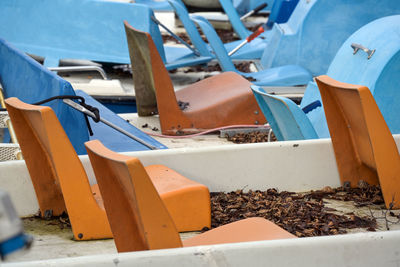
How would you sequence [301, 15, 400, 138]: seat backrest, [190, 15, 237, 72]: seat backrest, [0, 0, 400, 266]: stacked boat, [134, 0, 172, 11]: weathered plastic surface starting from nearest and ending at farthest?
[0, 0, 400, 266]: stacked boat < [301, 15, 400, 138]: seat backrest < [190, 15, 237, 72]: seat backrest < [134, 0, 172, 11]: weathered plastic surface

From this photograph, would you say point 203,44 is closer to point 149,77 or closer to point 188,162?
point 149,77

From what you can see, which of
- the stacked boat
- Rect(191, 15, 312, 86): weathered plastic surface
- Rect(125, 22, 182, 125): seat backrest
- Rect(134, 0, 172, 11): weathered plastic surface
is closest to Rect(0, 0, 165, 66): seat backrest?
Rect(191, 15, 312, 86): weathered plastic surface

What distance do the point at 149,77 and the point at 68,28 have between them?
102 inches

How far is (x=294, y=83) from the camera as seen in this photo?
6.46 m

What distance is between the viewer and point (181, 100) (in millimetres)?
5414

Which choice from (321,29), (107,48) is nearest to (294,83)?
(321,29)

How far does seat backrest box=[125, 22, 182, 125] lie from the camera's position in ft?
16.0

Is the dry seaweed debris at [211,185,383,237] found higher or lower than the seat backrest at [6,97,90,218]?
lower

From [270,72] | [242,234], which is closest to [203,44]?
[270,72]

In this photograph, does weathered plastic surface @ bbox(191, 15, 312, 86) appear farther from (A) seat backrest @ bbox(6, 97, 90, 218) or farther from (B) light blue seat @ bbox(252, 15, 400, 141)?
(A) seat backrest @ bbox(6, 97, 90, 218)

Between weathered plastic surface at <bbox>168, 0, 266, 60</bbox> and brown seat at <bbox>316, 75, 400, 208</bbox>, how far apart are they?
12.8 feet

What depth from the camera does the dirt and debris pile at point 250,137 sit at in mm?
4891

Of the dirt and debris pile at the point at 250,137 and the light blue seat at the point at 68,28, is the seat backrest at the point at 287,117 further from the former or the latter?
the light blue seat at the point at 68,28

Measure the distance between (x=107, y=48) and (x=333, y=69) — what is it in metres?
3.70
